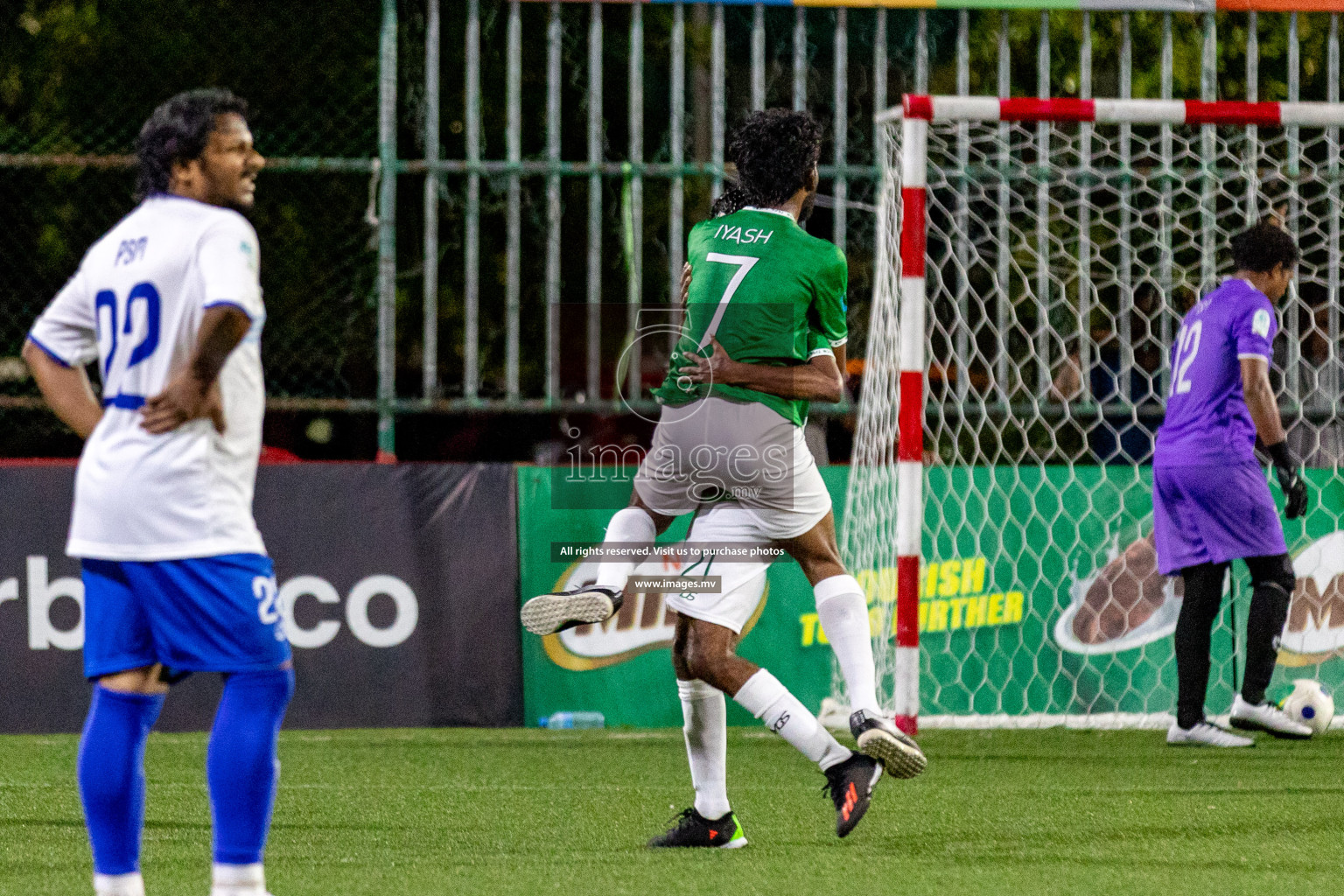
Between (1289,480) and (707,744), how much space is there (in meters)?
3.29

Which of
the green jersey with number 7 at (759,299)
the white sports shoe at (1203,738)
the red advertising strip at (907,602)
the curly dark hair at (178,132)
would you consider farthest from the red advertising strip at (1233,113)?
the curly dark hair at (178,132)

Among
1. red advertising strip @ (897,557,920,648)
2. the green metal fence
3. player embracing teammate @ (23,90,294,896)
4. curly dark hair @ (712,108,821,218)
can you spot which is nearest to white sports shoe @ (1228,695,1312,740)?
A: red advertising strip @ (897,557,920,648)

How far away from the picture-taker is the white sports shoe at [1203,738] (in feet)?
23.9

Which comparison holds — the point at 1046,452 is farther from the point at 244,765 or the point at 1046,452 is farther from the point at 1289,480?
the point at 244,765

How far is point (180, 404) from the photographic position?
3.56m

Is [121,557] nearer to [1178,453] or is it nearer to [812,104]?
[1178,453]

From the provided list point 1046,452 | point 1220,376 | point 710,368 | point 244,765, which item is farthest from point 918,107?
point 244,765

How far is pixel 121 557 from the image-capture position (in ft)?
11.8

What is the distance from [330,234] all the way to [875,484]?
122 inches

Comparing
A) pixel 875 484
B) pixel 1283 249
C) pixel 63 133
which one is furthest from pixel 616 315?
pixel 1283 249

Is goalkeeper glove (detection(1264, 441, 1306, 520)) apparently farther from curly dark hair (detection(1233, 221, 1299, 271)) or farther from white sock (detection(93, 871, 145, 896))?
white sock (detection(93, 871, 145, 896))

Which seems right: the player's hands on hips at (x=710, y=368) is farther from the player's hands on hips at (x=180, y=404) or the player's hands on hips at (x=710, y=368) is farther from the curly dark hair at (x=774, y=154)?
the player's hands on hips at (x=180, y=404)

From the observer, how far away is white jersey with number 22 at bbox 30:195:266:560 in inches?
141

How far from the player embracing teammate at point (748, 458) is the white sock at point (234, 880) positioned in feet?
4.55
